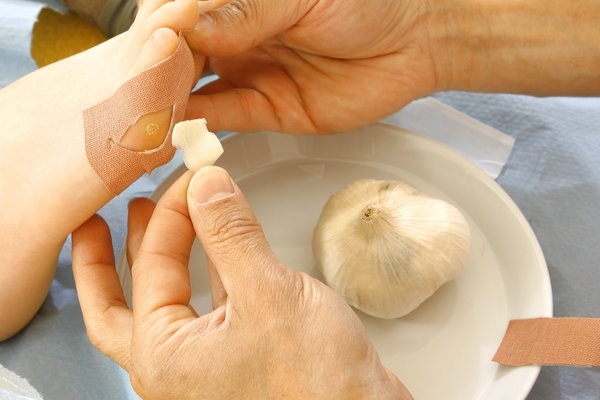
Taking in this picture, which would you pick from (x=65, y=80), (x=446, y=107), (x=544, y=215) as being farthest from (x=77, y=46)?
(x=544, y=215)

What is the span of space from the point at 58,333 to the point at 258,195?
26 cm

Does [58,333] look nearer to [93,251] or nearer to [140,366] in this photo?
[93,251]

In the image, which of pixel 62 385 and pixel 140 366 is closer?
pixel 140 366

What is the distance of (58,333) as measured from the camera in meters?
0.68

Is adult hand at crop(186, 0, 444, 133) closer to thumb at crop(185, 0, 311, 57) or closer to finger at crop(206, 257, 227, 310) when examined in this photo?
thumb at crop(185, 0, 311, 57)

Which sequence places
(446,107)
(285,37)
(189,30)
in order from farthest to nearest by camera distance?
(446,107) → (285,37) → (189,30)

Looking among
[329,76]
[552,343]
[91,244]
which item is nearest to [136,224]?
[91,244]

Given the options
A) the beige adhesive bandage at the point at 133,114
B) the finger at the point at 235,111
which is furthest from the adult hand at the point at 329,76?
the beige adhesive bandage at the point at 133,114

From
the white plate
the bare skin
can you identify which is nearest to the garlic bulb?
the white plate

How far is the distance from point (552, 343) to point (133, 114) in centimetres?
44

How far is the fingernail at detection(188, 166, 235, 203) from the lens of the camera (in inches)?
19.3

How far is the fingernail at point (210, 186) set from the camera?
0.49 m

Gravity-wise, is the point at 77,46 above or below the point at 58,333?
above

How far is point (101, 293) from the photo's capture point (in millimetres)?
594
